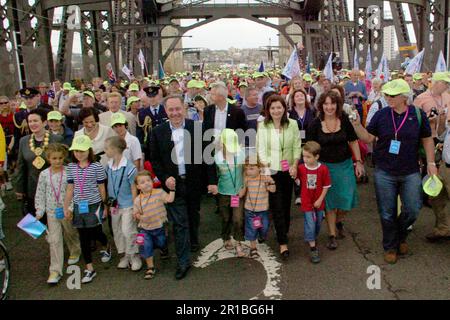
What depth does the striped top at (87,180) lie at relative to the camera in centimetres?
466

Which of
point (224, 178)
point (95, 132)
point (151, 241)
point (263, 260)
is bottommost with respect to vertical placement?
point (263, 260)

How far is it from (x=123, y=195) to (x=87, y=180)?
45cm

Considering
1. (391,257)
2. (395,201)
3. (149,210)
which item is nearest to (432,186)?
(395,201)

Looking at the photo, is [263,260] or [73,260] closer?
[263,260]

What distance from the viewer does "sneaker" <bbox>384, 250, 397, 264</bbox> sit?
15.7ft

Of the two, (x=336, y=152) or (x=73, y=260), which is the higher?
(x=336, y=152)

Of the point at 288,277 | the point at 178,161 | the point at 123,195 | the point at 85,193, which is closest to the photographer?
the point at 288,277

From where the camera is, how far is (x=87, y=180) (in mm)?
4680

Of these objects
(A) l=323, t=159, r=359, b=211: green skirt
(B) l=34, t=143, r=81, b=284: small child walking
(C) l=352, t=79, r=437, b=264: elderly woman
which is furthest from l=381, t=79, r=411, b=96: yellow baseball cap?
(B) l=34, t=143, r=81, b=284: small child walking

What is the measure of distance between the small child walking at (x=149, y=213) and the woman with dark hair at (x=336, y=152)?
194 cm

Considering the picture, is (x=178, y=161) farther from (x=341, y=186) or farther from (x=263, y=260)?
(x=341, y=186)

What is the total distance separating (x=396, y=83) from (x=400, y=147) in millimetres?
675

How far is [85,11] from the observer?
20578mm

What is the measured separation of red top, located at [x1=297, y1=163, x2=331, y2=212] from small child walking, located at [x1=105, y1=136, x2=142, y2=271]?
1.96 m
